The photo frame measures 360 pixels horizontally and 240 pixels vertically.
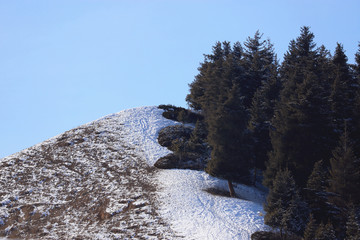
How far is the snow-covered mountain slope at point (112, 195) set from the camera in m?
27.3

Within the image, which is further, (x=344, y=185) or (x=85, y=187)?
(x=85, y=187)

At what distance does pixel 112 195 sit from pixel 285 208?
1717 cm

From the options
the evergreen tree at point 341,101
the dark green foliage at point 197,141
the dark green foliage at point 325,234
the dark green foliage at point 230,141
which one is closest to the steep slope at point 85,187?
the dark green foliage at point 197,141

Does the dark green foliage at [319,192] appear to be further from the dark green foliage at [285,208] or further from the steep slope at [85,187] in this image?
the steep slope at [85,187]

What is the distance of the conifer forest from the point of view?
80.2 feet

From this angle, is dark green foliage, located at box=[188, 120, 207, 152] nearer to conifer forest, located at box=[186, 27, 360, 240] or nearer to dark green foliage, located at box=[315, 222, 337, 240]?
conifer forest, located at box=[186, 27, 360, 240]

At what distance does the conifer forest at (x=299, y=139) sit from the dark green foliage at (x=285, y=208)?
7cm

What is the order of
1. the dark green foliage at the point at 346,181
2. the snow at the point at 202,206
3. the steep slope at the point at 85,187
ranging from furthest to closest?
the steep slope at the point at 85,187 < the snow at the point at 202,206 < the dark green foliage at the point at 346,181

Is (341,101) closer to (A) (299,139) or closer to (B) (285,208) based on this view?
(A) (299,139)

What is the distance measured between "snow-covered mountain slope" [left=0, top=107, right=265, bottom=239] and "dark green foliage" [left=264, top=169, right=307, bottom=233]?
2.02m

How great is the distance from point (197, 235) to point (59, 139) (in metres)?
32.0

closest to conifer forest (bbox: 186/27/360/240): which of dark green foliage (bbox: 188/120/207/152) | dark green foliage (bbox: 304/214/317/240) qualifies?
dark green foliage (bbox: 304/214/317/240)

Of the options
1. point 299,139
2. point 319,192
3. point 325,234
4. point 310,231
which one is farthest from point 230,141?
point 325,234

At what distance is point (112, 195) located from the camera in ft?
113
